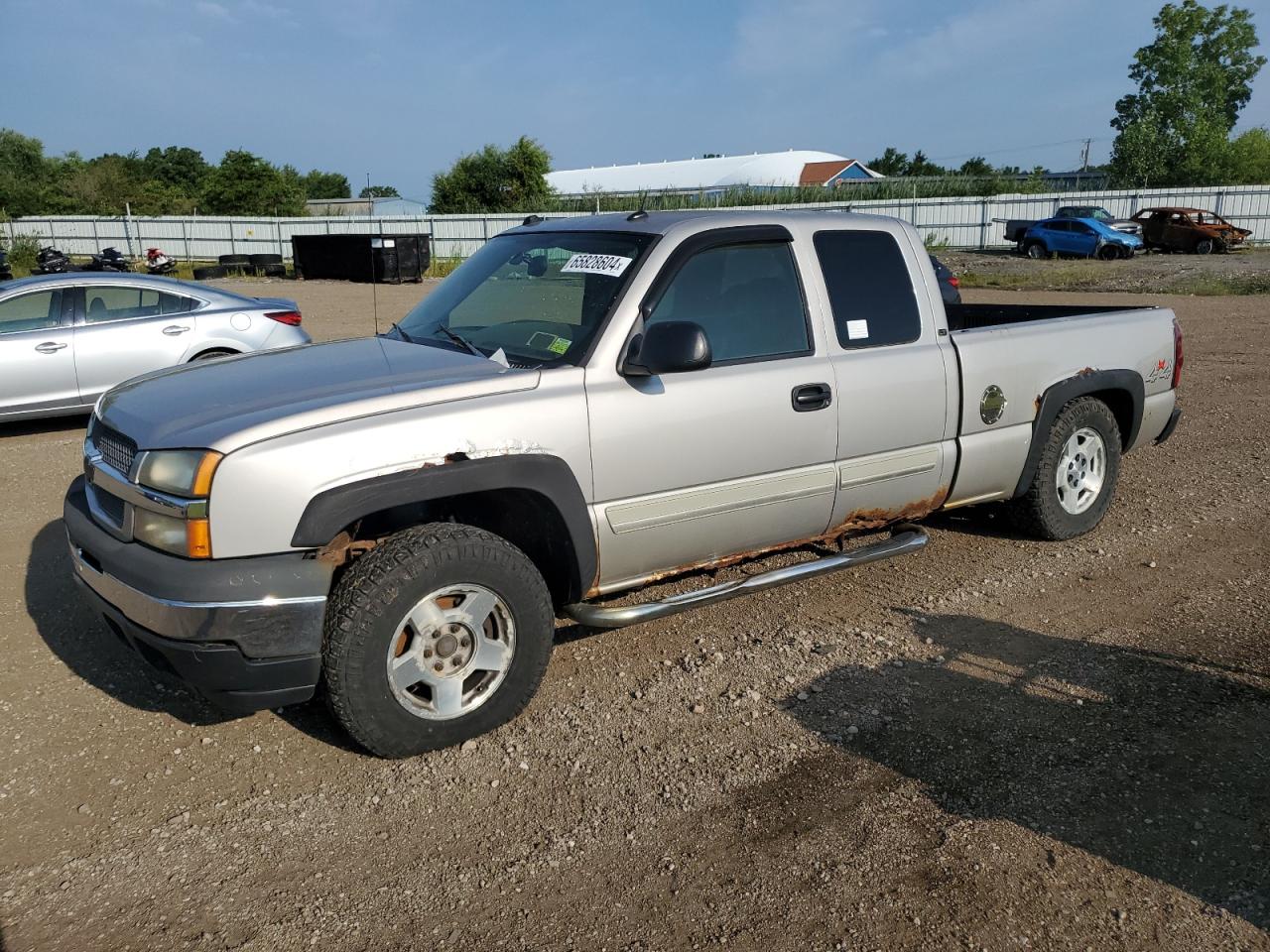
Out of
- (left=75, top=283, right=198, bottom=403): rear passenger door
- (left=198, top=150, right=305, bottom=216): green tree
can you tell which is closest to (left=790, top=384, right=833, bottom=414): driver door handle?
(left=75, top=283, right=198, bottom=403): rear passenger door

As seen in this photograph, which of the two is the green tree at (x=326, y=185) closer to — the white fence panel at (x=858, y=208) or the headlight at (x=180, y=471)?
the white fence panel at (x=858, y=208)

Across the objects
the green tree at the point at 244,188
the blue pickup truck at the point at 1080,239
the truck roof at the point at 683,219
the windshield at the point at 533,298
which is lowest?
the windshield at the point at 533,298

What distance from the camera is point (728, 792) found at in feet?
11.6

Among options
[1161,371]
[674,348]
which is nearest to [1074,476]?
[1161,371]

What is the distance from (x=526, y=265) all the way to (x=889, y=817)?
9.13ft

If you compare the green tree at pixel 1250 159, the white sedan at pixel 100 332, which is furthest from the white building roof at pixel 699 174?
the white sedan at pixel 100 332

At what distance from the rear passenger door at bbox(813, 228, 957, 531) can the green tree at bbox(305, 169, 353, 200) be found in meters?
97.3

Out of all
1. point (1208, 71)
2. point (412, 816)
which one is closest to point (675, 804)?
point (412, 816)

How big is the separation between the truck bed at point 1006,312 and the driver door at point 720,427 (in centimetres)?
205

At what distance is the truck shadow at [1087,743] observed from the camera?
3213 millimetres

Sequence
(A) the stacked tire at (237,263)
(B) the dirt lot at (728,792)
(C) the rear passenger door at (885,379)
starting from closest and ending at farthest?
(B) the dirt lot at (728,792) < (C) the rear passenger door at (885,379) < (A) the stacked tire at (237,263)

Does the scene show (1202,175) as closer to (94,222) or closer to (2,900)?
(94,222)

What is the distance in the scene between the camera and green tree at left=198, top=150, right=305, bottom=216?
63.5 meters

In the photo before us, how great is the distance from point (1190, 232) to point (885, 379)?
3530cm
